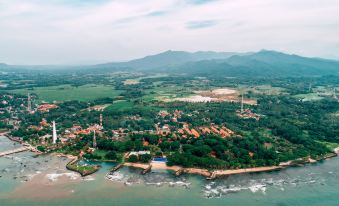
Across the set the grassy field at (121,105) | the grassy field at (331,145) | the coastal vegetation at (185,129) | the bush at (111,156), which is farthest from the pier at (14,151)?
the grassy field at (331,145)

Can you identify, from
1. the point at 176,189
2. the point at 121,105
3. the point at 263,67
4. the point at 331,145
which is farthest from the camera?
the point at 263,67

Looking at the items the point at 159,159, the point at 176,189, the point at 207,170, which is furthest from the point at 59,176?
the point at 207,170

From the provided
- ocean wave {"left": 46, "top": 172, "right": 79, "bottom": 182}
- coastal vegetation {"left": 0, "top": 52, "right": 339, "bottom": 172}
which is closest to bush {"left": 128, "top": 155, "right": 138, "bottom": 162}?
coastal vegetation {"left": 0, "top": 52, "right": 339, "bottom": 172}

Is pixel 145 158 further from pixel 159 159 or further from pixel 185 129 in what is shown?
pixel 185 129

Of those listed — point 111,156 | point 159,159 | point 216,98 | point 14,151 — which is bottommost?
point 14,151

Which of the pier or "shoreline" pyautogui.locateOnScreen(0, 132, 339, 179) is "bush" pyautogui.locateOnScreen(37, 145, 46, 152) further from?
"shoreline" pyautogui.locateOnScreen(0, 132, 339, 179)

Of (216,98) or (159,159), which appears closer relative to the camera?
(159,159)

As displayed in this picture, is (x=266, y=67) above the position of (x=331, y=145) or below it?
above

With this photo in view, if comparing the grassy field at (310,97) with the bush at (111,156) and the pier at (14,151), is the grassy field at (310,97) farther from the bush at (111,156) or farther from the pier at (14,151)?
the pier at (14,151)

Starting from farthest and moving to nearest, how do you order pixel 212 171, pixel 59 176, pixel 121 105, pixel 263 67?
pixel 263 67, pixel 121 105, pixel 212 171, pixel 59 176
